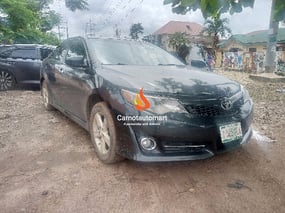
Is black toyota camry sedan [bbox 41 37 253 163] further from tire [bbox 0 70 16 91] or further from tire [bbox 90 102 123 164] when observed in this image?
tire [bbox 0 70 16 91]

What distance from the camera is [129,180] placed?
9.52 ft

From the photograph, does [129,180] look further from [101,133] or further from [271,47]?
[271,47]

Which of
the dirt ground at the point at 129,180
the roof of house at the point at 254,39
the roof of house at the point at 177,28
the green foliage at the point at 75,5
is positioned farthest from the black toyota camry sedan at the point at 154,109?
the roof of house at the point at 177,28

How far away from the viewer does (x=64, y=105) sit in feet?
14.6

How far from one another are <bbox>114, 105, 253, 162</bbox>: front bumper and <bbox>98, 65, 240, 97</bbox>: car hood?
1.07 feet

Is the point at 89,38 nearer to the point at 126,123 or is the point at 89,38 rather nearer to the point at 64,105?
the point at 64,105

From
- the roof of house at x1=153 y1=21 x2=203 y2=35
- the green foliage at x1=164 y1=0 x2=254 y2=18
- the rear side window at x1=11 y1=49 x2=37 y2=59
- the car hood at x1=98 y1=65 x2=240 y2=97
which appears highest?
the roof of house at x1=153 y1=21 x2=203 y2=35

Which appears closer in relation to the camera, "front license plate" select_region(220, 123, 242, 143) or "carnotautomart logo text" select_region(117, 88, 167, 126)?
"carnotautomart logo text" select_region(117, 88, 167, 126)

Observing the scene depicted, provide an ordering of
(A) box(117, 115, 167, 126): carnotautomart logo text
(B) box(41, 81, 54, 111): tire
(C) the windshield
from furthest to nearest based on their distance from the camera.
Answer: (B) box(41, 81, 54, 111): tire < (C) the windshield < (A) box(117, 115, 167, 126): carnotautomart logo text

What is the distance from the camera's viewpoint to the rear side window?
26.5ft

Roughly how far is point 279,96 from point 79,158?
6.46 meters

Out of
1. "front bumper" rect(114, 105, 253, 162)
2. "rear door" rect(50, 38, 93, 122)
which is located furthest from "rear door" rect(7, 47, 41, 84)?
"front bumper" rect(114, 105, 253, 162)

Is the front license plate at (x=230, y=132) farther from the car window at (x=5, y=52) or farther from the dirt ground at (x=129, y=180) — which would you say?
the car window at (x=5, y=52)

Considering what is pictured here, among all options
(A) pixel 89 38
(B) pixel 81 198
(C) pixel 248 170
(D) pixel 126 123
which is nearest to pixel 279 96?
(C) pixel 248 170
